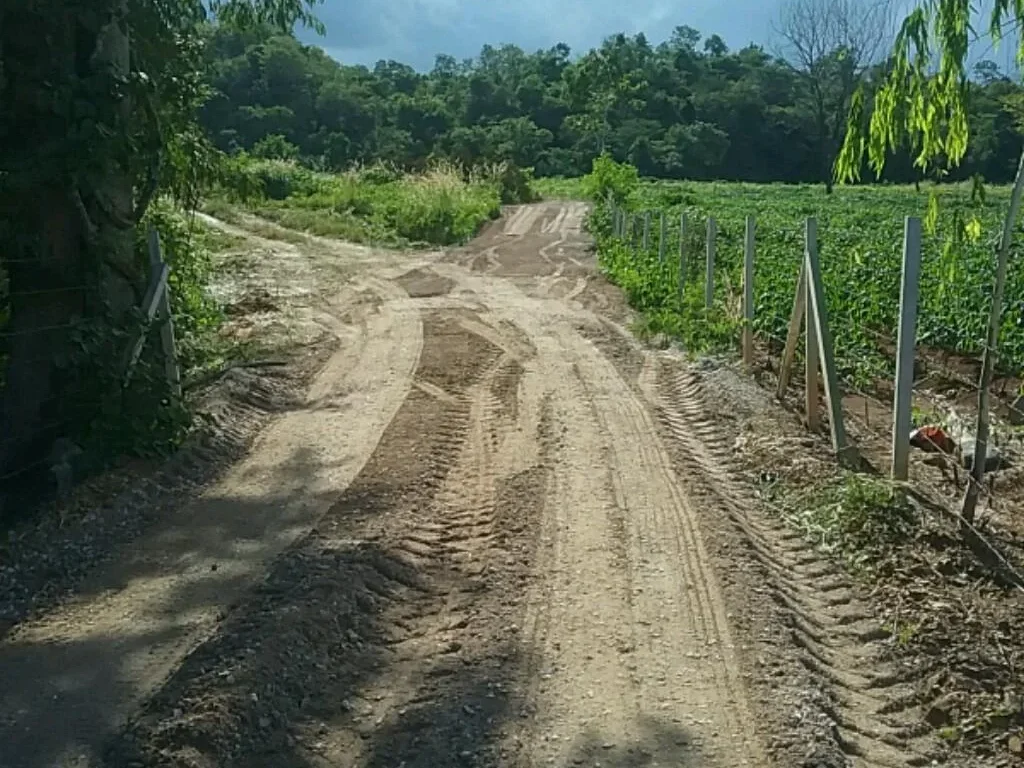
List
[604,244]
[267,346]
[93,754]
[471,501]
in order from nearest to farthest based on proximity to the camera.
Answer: [93,754] → [471,501] → [267,346] → [604,244]

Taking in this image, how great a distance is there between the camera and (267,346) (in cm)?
1287

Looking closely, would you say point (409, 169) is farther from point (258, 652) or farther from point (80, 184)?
point (258, 652)

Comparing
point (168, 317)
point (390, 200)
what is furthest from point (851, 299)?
point (390, 200)

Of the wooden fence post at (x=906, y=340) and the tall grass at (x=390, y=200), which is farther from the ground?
the tall grass at (x=390, y=200)

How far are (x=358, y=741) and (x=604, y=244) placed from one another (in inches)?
852

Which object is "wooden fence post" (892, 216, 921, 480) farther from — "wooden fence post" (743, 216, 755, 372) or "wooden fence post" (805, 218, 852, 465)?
"wooden fence post" (743, 216, 755, 372)

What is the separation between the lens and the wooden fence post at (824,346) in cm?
776

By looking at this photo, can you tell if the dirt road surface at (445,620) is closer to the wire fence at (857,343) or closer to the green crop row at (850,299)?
the wire fence at (857,343)

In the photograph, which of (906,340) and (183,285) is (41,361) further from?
(906,340)

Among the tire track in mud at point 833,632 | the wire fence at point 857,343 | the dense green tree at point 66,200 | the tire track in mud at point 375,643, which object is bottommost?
the tire track in mud at point 833,632

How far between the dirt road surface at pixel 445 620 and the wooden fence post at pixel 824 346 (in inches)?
33.1

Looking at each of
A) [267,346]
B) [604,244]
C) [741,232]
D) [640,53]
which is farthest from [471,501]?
[640,53]

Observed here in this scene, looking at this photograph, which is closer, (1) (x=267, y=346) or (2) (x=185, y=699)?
(2) (x=185, y=699)

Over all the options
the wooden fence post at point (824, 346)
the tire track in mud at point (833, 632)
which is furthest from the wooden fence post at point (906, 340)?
the wooden fence post at point (824, 346)
